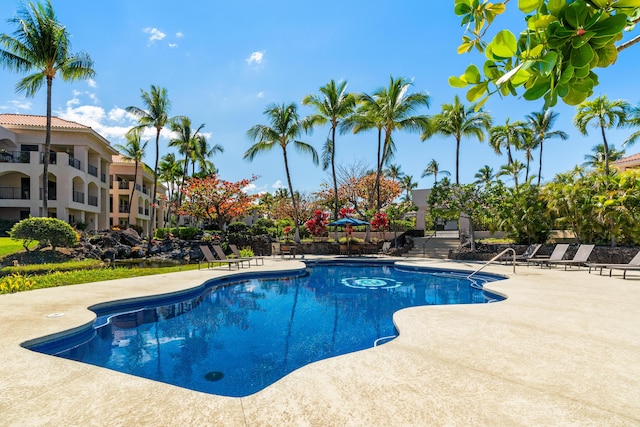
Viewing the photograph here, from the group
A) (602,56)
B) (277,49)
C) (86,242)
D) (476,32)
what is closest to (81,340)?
(476,32)

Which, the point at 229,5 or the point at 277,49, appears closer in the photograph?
the point at 229,5

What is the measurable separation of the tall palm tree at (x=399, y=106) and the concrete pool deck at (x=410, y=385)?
17.2 metres

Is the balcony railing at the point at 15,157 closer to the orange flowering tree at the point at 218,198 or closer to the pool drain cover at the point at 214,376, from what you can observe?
the orange flowering tree at the point at 218,198

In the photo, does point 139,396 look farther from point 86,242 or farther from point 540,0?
point 86,242

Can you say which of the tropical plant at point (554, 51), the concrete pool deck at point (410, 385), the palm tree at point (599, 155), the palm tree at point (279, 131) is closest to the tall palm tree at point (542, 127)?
the palm tree at point (599, 155)

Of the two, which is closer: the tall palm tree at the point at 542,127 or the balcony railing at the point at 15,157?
the balcony railing at the point at 15,157

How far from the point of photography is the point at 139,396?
292 centimetres

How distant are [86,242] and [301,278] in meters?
12.9

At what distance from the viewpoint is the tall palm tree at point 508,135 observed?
27.1 m

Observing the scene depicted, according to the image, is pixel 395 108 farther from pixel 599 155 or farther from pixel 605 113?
pixel 599 155

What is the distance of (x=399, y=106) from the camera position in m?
20.6

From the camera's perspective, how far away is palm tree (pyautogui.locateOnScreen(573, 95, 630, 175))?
1803 cm

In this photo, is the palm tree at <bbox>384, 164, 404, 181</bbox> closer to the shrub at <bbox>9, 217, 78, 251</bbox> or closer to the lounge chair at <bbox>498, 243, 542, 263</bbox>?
the lounge chair at <bbox>498, 243, 542, 263</bbox>

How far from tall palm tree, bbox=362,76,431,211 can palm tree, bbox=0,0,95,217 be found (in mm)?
17127
